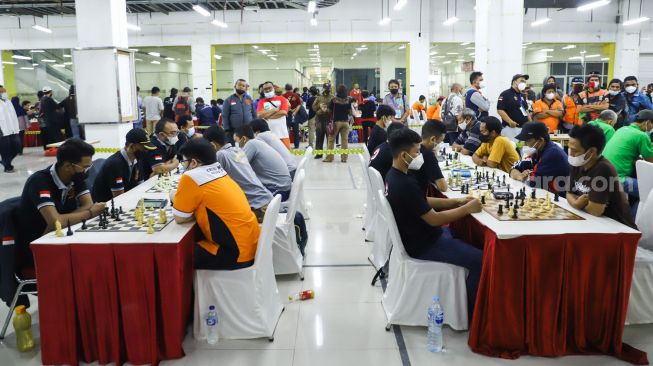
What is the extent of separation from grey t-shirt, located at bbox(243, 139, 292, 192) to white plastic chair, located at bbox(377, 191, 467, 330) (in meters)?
2.08

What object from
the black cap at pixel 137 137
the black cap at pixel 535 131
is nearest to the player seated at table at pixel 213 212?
the black cap at pixel 137 137

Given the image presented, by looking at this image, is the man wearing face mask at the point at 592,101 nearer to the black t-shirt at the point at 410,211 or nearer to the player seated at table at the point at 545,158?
the player seated at table at the point at 545,158

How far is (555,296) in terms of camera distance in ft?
9.76

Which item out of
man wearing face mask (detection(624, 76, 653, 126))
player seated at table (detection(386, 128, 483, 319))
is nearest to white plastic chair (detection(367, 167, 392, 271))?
player seated at table (detection(386, 128, 483, 319))

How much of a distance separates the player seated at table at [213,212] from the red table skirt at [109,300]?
209mm

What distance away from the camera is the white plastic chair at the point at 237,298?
326cm

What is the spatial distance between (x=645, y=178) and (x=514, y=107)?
14.2ft

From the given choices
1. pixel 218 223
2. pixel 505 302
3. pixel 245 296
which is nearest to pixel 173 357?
pixel 245 296

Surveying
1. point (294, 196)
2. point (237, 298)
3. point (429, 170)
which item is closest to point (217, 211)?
point (237, 298)

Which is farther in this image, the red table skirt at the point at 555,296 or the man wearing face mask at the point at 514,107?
the man wearing face mask at the point at 514,107

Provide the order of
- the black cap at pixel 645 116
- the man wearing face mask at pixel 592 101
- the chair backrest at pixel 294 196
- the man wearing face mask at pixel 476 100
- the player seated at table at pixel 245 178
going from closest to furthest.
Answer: the chair backrest at pixel 294 196
the player seated at table at pixel 245 178
the black cap at pixel 645 116
the man wearing face mask at pixel 476 100
the man wearing face mask at pixel 592 101

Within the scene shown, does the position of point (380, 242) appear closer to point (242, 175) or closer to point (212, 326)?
point (242, 175)

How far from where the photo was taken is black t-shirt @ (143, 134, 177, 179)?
5336mm

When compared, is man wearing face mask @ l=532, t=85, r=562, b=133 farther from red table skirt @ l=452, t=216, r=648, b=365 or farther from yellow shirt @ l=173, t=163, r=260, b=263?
yellow shirt @ l=173, t=163, r=260, b=263
